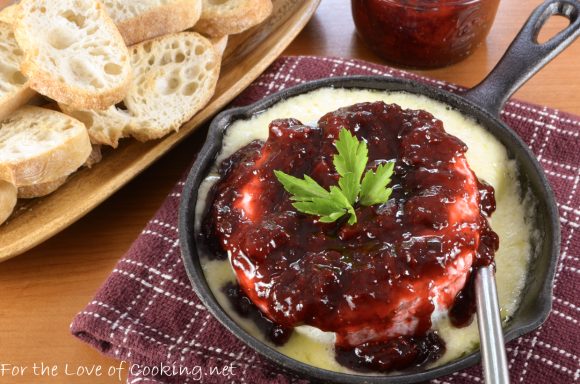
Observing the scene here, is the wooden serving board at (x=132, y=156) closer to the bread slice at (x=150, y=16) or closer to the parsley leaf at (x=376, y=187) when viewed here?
the bread slice at (x=150, y=16)

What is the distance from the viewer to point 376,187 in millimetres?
1476

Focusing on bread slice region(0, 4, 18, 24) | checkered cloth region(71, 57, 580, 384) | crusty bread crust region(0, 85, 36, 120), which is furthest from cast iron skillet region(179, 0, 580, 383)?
bread slice region(0, 4, 18, 24)

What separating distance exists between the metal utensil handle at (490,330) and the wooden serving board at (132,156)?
3.95 ft

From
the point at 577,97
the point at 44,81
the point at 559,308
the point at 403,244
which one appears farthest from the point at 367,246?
the point at 577,97

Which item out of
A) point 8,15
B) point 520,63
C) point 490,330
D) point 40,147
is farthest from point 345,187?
point 8,15

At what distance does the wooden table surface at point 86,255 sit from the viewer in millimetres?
1830

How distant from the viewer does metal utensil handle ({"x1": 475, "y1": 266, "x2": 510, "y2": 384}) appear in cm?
128

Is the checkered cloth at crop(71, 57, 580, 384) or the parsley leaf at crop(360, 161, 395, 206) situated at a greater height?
the parsley leaf at crop(360, 161, 395, 206)

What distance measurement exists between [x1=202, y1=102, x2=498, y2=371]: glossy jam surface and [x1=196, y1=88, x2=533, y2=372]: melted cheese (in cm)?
5

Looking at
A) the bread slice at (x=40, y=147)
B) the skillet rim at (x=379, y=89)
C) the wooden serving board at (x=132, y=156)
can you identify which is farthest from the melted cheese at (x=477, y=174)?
the bread slice at (x=40, y=147)

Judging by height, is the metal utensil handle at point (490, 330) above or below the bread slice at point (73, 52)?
below

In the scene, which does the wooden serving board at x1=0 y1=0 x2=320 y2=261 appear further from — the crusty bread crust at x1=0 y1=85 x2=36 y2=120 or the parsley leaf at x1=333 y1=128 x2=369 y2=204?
the parsley leaf at x1=333 y1=128 x2=369 y2=204

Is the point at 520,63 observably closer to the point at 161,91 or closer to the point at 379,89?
the point at 379,89

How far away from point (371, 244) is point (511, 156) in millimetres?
617
